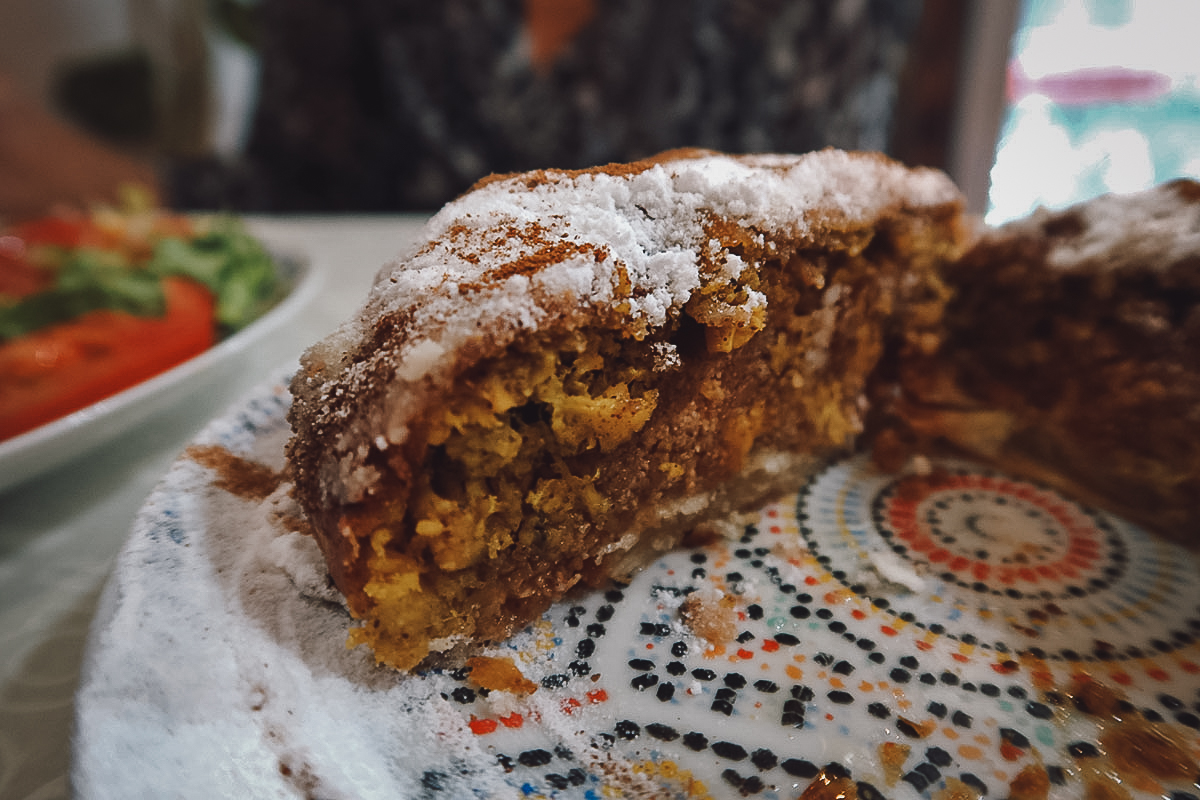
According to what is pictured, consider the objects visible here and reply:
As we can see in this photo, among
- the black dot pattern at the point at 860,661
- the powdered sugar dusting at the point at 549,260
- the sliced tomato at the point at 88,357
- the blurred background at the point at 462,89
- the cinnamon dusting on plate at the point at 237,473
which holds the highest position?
the blurred background at the point at 462,89

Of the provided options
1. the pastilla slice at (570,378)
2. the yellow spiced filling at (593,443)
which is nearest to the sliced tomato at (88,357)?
the pastilla slice at (570,378)

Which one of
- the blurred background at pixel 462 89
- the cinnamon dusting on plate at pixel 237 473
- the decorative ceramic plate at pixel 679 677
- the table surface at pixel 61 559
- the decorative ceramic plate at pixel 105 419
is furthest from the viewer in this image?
the blurred background at pixel 462 89

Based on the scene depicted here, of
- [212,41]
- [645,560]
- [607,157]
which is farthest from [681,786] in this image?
[212,41]

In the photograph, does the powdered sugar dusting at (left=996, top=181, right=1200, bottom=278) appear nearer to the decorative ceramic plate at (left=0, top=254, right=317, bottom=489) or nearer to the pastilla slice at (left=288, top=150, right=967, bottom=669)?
the pastilla slice at (left=288, top=150, right=967, bottom=669)

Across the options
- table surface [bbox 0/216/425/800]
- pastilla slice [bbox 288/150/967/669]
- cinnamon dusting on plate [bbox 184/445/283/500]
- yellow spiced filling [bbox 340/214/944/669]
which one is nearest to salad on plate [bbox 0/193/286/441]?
table surface [bbox 0/216/425/800]

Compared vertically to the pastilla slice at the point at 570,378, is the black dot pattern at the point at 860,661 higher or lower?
lower

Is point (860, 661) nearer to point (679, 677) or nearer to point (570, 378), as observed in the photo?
point (679, 677)

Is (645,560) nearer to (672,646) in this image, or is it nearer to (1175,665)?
(672,646)

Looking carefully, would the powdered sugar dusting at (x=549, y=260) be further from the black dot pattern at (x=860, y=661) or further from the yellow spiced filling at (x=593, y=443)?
the black dot pattern at (x=860, y=661)
